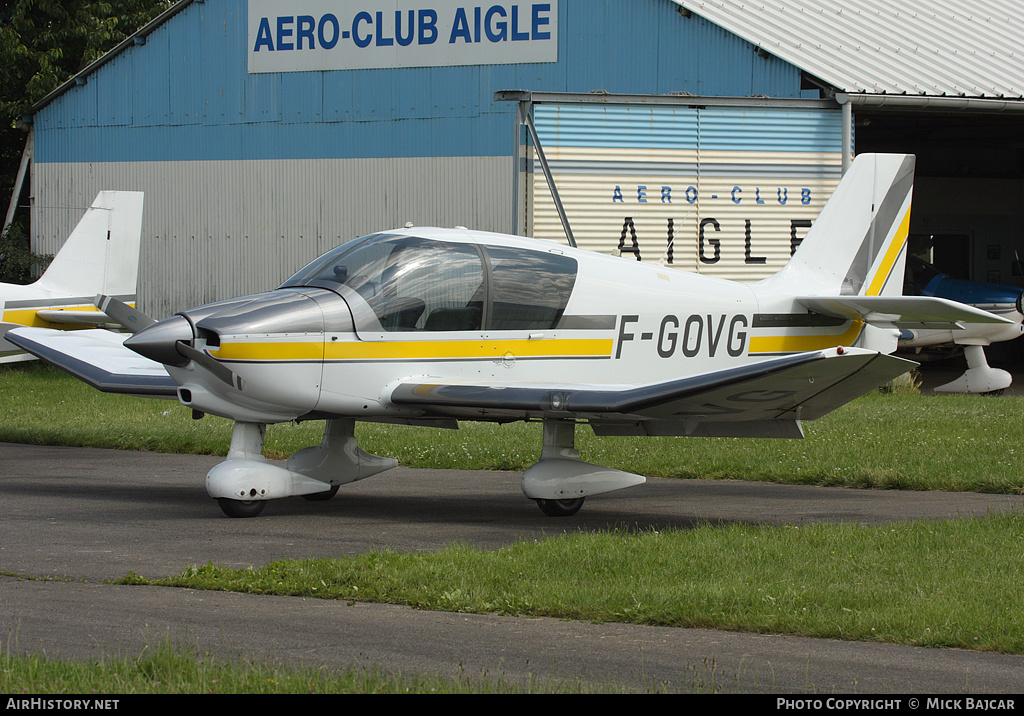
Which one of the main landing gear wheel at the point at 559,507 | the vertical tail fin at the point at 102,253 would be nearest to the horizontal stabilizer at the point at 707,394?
the main landing gear wheel at the point at 559,507

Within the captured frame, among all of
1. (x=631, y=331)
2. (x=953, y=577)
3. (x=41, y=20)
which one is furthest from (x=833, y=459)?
(x=41, y=20)

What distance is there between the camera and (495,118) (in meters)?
21.3

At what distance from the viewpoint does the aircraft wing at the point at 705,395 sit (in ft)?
26.7

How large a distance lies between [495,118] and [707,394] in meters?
13.8

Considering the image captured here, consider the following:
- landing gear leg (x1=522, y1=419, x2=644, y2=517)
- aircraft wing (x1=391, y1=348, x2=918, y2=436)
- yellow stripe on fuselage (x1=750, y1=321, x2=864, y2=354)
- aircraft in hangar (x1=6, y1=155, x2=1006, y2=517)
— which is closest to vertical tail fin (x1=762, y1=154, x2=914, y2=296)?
yellow stripe on fuselage (x1=750, y1=321, x2=864, y2=354)

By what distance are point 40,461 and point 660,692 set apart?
34.0 ft

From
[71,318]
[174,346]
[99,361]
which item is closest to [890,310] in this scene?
[174,346]

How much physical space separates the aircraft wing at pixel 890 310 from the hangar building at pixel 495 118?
7.64 metres

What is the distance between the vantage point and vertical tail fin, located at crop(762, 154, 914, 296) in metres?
11.9

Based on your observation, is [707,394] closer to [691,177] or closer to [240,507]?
[240,507]

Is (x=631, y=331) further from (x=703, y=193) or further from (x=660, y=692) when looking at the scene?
(x=703, y=193)

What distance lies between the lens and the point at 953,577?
6863mm

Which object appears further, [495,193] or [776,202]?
[495,193]

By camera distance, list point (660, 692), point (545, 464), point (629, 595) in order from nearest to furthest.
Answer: point (660, 692) → point (629, 595) → point (545, 464)
